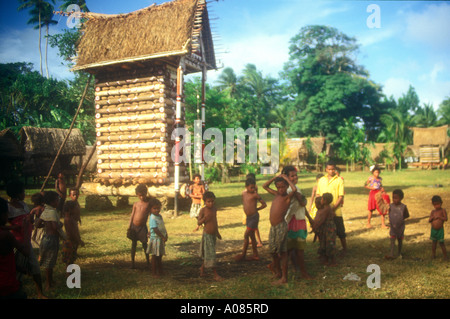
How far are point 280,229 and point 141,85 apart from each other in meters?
9.91

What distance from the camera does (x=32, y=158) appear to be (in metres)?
21.0

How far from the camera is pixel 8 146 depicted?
1836cm

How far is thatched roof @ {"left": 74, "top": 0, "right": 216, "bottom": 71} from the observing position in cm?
1190

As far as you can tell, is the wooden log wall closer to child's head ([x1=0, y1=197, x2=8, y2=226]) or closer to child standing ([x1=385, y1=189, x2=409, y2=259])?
child standing ([x1=385, y1=189, x2=409, y2=259])

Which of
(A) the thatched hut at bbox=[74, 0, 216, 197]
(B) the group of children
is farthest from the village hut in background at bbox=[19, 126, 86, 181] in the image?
(B) the group of children

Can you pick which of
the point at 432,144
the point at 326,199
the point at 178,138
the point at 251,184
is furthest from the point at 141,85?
the point at 432,144

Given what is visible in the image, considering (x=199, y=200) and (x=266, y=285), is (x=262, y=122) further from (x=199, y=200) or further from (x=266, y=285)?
(x=266, y=285)

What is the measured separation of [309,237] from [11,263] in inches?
275

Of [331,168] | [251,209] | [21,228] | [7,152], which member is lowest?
[251,209]

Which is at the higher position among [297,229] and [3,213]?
[3,213]

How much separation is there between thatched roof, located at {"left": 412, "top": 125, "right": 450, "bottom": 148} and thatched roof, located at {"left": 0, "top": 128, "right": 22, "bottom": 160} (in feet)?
118

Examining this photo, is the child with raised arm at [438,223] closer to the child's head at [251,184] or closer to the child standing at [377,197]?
the child standing at [377,197]

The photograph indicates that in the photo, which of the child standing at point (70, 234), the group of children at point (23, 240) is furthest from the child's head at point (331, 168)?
the group of children at point (23, 240)

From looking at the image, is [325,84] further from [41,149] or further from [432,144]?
[41,149]
